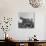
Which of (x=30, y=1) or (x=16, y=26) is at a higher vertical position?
(x=30, y=1)

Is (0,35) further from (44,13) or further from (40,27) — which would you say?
(44,13)

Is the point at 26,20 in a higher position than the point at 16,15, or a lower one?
lower

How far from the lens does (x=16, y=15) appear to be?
407 cm

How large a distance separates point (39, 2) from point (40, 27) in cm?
84

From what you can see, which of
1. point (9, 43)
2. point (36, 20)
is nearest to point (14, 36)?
point (9, 43)

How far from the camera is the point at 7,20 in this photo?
4047mm

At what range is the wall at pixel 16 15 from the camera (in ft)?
13.2

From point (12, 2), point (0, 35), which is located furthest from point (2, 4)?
point (0, 35)

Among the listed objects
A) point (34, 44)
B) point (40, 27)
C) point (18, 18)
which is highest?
point (18, 18)

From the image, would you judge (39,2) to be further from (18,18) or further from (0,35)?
(0,35)

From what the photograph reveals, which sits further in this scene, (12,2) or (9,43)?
(12,2)

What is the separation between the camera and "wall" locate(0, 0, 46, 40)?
13.2ft

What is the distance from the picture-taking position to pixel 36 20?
410 centimetres

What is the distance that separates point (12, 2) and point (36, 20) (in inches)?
38.5
